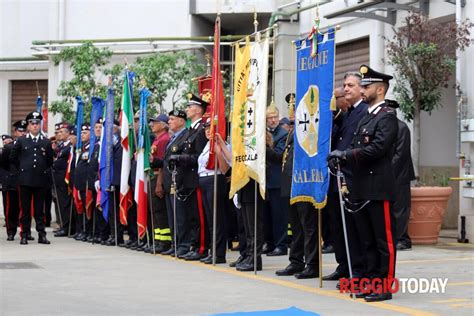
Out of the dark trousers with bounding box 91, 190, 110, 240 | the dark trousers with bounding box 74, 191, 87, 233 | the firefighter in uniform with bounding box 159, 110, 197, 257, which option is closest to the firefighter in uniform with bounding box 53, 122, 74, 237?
the dark trousers with bounding box 74, 191, 87, 233

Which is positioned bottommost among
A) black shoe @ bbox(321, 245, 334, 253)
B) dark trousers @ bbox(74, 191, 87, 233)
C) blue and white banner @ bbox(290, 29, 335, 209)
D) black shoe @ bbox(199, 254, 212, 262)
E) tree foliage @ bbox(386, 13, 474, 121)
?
black shoe @ bbox(199, 254, 212, 262)

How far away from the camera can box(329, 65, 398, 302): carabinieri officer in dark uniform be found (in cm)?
852

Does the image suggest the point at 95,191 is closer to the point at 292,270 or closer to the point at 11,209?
the point at 11,209

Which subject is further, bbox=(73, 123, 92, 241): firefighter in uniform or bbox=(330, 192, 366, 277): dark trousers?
bbox=(73, 123, 92, 241): firefighter in uniform

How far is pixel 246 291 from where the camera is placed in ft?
30.1

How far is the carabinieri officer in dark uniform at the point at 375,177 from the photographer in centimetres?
852

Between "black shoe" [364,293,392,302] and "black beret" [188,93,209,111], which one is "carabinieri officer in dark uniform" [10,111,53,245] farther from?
"black shoe" [364,293,392,302]

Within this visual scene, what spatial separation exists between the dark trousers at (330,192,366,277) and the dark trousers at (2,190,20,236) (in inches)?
315

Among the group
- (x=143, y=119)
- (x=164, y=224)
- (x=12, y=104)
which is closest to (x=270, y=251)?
(x=164, y=224)

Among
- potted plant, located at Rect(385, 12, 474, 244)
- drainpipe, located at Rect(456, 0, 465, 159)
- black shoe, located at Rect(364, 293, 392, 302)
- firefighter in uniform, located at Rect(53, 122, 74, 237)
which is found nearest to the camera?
black shoe, located at Rect(364, 293, 392, 302)

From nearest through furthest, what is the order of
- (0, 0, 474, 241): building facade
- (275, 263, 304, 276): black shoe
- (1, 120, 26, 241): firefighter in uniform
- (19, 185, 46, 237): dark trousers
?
(275, 263, 304, 276): black shoe → (19, 185, 46, 237): dark trousers → (1, 120, 26, 241): firefighter in uniform → (0, 0, 474, 241): building facade

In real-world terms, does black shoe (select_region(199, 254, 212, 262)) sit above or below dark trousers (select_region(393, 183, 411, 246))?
below

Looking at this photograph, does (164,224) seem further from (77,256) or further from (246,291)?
(246,291)

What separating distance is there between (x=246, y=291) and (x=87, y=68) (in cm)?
1302
